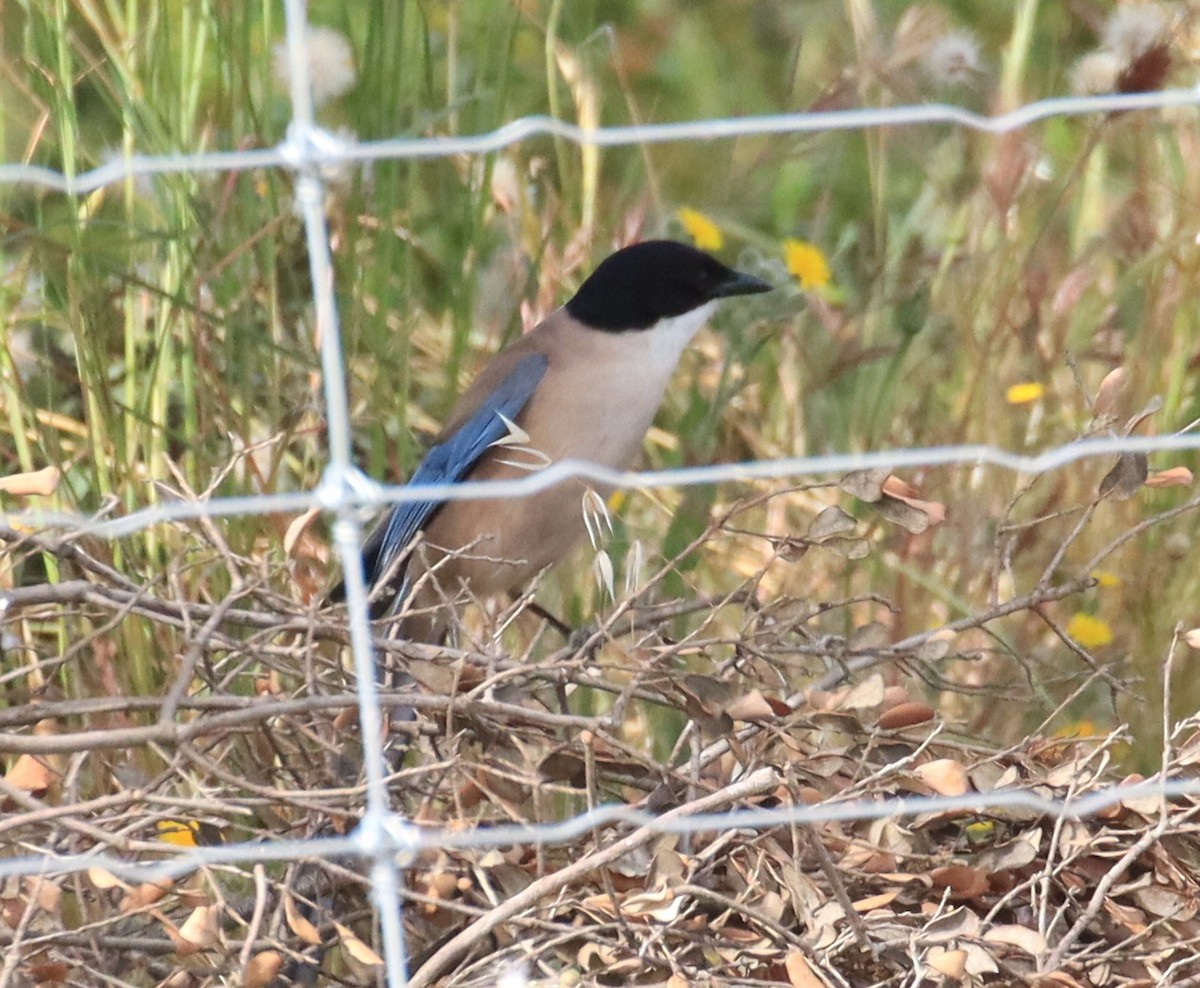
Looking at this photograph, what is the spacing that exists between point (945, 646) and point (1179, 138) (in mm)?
1480

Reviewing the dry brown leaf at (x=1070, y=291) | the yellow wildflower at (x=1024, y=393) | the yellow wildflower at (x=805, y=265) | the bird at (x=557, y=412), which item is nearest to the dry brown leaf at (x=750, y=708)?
the bird at (x=557, y=412)

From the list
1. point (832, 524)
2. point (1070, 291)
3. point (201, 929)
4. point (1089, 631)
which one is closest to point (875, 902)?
point (832, 524)

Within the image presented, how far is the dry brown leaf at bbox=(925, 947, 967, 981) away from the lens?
60.9 inches

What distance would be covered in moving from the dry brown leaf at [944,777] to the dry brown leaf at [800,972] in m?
0.20

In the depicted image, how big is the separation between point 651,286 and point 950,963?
1444 mm

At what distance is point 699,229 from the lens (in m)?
3.12

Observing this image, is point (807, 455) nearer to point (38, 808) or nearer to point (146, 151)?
point (146, 151)

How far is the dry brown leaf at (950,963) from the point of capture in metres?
1.55

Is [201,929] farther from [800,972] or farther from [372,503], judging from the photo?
[800,972]

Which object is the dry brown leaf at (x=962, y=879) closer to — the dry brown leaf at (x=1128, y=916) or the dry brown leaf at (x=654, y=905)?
the dry brown leaf at (x=1128, y=916)

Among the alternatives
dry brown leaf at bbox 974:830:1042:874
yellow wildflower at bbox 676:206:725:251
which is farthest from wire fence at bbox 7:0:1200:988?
yellow wildflower at bbox 676:206:725:251

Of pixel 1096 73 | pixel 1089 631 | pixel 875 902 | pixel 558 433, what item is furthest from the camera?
pixel 1096 73

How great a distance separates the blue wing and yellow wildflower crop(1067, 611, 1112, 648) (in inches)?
33.6

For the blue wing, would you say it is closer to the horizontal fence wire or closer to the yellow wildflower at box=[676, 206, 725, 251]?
the yellow wildflower at box=[676, 206, 725, 251]
